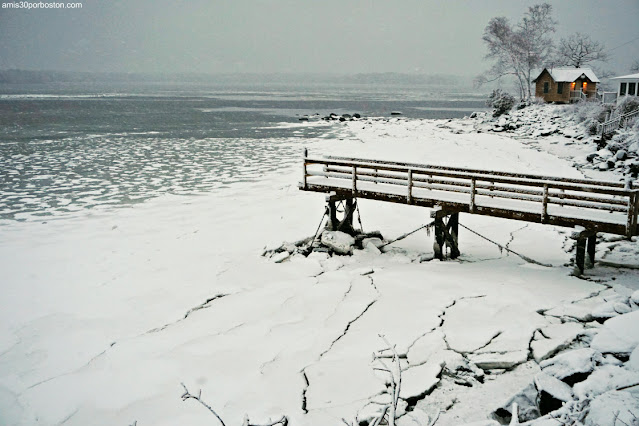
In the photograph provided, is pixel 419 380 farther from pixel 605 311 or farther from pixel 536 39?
pixel 536 39

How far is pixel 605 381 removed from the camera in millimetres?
7215

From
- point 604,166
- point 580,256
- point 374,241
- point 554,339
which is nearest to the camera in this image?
point 554,339

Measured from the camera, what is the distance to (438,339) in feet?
34.8

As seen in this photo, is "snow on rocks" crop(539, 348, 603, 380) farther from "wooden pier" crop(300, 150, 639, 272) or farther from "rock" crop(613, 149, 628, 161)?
"rock" crop(613, 149, 628, 161)

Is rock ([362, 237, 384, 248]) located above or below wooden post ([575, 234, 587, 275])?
below

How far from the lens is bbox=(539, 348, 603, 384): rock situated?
7.96m

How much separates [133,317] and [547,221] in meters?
10.1

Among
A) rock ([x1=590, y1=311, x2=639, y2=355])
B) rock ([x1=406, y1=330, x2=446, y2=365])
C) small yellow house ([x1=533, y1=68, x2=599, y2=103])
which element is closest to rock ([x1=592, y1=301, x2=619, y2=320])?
rock ([x1=590, y1=311, x2=639, y2=355])

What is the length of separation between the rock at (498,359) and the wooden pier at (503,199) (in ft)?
15.5

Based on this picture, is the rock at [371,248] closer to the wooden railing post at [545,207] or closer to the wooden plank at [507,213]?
the wooden plank at [507,213]

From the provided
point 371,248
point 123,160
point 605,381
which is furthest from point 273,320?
point 123,160

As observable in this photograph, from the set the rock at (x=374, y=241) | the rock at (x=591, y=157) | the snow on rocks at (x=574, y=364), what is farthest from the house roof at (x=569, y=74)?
the snow on rocks at (x=574, y=364)

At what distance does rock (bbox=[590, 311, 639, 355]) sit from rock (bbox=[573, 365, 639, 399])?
960mm

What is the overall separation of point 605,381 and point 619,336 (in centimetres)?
184
